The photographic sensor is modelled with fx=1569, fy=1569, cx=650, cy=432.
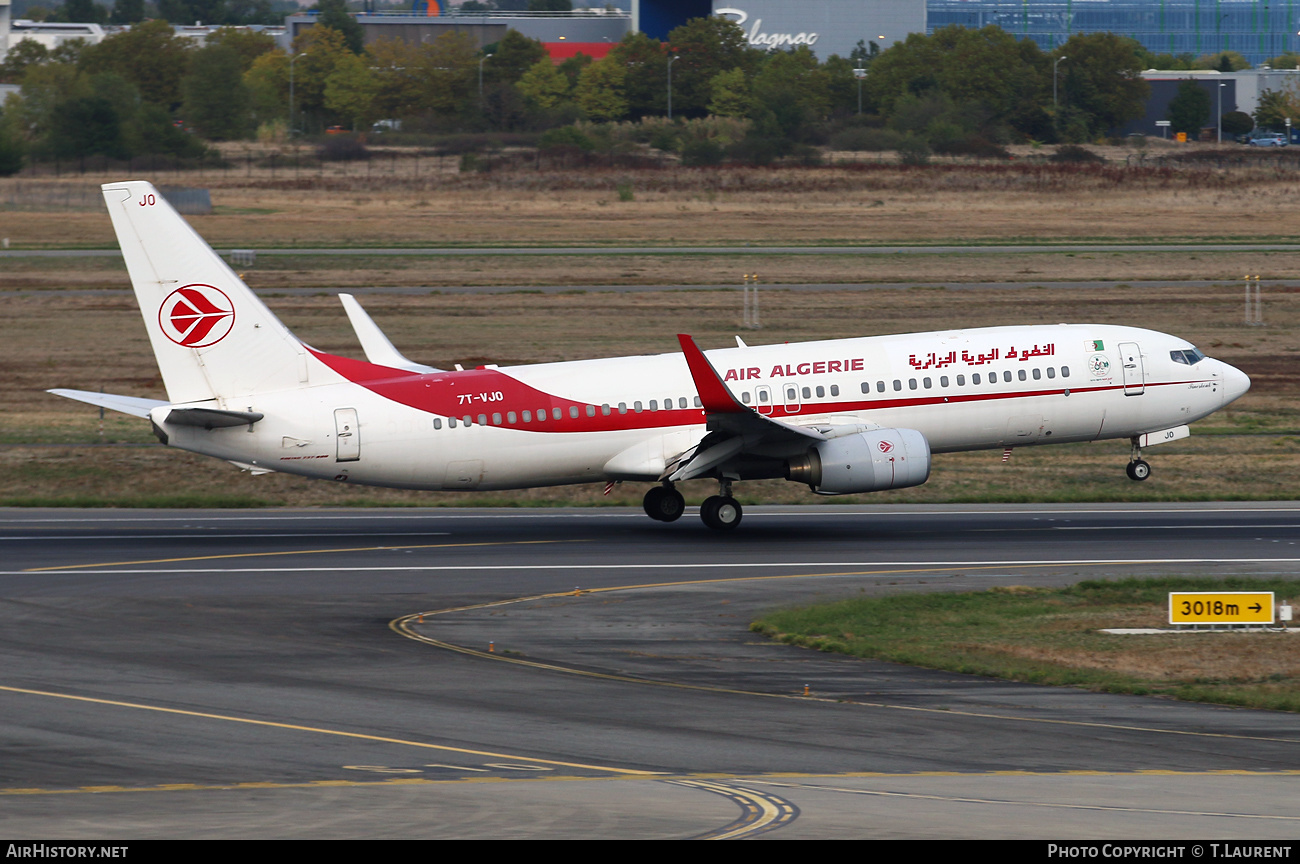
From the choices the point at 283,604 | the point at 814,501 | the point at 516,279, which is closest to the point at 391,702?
the point at 283,604

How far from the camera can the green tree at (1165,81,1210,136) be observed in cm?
17988

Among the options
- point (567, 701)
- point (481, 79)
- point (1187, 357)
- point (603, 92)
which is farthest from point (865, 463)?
point (481, 79)

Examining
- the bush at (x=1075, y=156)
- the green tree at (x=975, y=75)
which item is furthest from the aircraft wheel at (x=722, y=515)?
the green tree at (x=975, y=75)

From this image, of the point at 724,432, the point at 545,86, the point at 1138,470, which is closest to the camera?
the point at 724,432

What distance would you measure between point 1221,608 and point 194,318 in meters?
21.5

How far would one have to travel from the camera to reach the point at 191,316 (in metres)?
33.8

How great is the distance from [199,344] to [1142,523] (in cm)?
2203

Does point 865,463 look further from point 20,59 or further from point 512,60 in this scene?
point 20,59

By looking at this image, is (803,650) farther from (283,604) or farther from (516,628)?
(283,604)

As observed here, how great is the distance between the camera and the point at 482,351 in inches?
2311

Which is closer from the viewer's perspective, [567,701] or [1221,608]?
[567,701]

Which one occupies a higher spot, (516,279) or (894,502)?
(516,279)

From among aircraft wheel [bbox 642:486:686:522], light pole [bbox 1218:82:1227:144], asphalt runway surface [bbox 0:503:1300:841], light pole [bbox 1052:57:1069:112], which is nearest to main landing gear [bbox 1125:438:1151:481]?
asphalt runway surface [bbox 0:503:1300:841]

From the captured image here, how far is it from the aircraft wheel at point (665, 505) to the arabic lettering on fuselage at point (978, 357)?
6.40m
